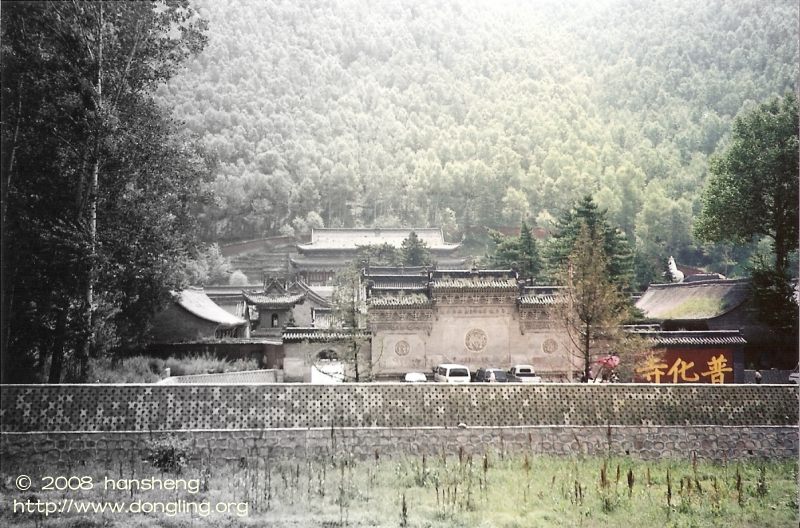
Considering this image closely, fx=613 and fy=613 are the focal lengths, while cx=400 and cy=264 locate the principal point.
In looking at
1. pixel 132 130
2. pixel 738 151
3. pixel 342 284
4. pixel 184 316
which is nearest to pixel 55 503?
pixel 184 316

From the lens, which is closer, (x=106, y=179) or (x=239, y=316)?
(x=106, y=179)

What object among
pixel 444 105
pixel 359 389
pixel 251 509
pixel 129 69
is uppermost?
pixel 444 105

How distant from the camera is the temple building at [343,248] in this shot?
820 centimetres

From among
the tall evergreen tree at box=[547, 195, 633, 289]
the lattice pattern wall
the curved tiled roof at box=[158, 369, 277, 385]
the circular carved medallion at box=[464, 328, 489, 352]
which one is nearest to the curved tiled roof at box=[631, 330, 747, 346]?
the tall evergreen tree at box=[547, 195, 633, 289]

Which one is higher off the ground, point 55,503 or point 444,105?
point 444,105

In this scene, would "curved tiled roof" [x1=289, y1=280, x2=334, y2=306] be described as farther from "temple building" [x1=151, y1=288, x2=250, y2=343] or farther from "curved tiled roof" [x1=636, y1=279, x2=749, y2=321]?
"curved tiled roof" [x1=636, y1=279, x2=749, y2=321]

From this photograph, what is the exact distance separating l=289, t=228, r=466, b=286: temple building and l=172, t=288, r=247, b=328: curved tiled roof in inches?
51.4

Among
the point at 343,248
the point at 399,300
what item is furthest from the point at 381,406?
the point at 343,248

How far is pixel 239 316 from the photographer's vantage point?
7.40 meters

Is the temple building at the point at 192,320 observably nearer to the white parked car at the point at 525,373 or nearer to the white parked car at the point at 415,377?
the white parked car at the point at 415,377

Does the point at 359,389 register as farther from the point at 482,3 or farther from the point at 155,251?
the point at 482,3

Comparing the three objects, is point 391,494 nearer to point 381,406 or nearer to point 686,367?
point 381,406

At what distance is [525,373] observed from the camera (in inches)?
280

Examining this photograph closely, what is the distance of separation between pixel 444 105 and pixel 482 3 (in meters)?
1.53
